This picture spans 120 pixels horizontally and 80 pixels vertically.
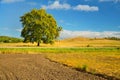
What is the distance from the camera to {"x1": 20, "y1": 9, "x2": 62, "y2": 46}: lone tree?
88.0 metres

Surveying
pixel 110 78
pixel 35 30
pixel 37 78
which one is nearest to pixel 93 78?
pixel 110 78

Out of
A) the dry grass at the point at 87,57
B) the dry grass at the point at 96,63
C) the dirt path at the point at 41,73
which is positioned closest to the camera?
the dirt path at the point at 41,73

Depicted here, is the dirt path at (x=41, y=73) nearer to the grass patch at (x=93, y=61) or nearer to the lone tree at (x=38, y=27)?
the grass patch at (x=93, y=61)

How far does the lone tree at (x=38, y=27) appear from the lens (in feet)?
289

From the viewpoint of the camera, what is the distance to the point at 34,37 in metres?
88.4

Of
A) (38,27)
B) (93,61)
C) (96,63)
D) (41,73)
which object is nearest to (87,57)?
(93,61)

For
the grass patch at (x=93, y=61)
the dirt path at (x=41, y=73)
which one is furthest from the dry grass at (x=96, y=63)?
the dirt path at (x=41, y=73)

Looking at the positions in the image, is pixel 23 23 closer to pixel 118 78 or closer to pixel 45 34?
pixel 45 34

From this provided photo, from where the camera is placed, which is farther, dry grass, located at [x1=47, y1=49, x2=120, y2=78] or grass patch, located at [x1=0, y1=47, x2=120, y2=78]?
grass patch, located at [x1=0, y1=47, x2=120, y2=78]

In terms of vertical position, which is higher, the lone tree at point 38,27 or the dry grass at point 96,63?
the lone tree at point 38,27

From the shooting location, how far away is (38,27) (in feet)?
289

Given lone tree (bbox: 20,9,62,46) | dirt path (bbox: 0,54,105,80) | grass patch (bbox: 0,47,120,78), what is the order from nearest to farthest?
dirt path (bbox: 0,54,105,80) → grass patch (bbox: 0,47,120,78) → lone tree (bbox: 20,9,62,46)

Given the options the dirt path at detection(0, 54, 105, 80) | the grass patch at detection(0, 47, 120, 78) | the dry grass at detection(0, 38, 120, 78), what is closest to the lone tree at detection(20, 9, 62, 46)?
the dry grass at detection(0, 38, 120, 78)

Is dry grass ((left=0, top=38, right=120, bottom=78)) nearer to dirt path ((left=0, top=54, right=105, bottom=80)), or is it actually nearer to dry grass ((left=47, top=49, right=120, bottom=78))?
dry grass ((left=47, top=49, right=120, bottom=78))
